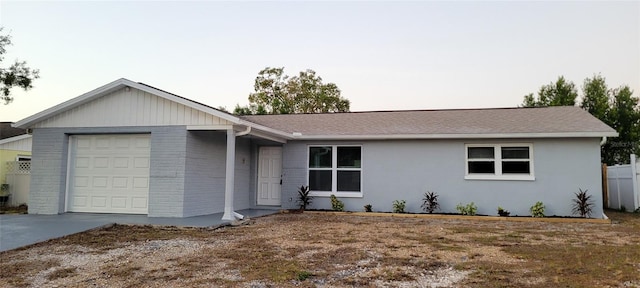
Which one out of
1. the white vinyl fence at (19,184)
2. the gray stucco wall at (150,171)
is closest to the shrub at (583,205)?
the gray stucco wall at (150,171)

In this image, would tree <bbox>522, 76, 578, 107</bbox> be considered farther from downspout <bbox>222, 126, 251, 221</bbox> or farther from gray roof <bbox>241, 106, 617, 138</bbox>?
downspout <bbox>222, 126, 251, 221</bbox>

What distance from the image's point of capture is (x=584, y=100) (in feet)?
86.7

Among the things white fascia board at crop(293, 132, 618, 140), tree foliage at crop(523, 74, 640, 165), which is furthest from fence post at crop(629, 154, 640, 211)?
tree foliage at crop(523, 74, 640, 165)

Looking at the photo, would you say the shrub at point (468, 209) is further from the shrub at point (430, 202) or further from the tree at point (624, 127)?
the tree at point (624, 127)

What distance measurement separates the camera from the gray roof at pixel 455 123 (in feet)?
38.9

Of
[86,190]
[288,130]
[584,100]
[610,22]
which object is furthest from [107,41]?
[584,100]

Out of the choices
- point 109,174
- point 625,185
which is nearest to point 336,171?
point 109,174

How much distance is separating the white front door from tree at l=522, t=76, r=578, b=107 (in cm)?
2065

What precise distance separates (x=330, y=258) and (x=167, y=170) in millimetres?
6087

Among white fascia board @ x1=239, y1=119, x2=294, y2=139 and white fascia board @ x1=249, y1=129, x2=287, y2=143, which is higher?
white fascia board @ x1=239, y1=119, x2=294, y2=139

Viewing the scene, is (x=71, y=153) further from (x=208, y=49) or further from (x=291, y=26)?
(x=291, y=26)

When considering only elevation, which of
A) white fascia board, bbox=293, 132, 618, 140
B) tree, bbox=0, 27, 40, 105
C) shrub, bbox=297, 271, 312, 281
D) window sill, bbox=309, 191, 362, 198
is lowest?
shrub, bbox=297, 271, 312, 281

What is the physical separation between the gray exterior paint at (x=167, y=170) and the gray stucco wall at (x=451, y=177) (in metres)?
2.79

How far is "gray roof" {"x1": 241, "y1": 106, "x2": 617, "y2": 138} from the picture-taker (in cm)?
1184
